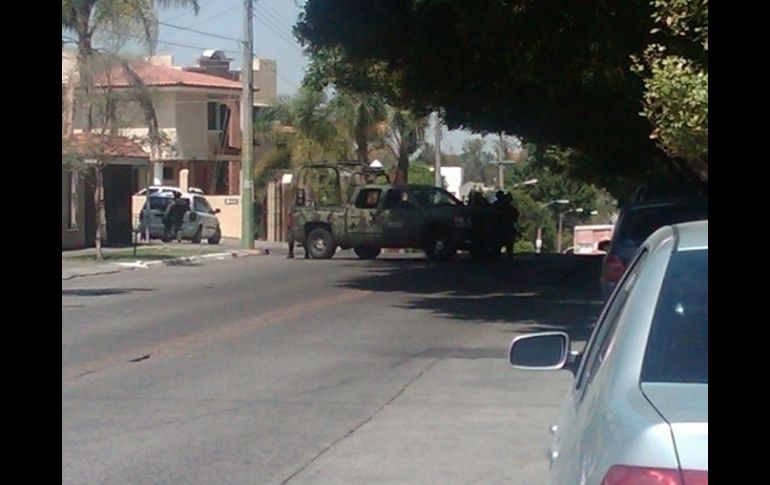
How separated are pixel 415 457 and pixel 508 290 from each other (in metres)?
15.1

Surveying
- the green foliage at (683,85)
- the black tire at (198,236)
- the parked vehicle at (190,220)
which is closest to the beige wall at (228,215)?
the parked vehicle at (190,220)

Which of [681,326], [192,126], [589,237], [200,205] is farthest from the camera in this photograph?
[589,237]

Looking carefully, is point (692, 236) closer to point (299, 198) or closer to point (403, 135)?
point (299, 198)

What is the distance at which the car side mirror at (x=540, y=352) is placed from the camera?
6164 mm

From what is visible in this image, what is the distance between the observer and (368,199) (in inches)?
1361

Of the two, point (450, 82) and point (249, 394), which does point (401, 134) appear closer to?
point (450, 82)

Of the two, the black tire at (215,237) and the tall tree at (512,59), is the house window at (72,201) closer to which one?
the black tire at (215,237)

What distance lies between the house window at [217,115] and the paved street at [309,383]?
111 feet

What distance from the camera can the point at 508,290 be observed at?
979 inches

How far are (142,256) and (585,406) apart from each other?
32112 millimetres

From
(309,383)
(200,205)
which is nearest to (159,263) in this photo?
(200,205)

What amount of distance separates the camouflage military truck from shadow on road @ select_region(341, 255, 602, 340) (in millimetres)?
542
